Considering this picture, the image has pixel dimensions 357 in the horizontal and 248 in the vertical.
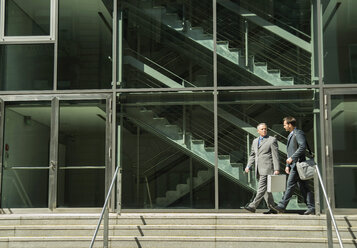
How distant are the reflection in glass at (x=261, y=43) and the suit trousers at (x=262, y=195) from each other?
214 cm

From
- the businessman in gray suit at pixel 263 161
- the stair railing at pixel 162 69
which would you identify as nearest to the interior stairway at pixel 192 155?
the businessman in gray suit at pixel 263 161

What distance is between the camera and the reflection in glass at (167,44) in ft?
41.5

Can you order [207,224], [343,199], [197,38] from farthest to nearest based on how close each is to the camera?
[197,38], [343,199], [207,224]

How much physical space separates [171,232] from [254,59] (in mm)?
4128

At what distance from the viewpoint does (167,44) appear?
12789 millimetres

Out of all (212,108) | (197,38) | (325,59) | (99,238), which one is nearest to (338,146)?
(325,59)

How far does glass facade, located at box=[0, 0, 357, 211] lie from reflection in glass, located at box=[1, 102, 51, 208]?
0.02 metres

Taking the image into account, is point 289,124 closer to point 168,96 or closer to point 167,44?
point 168,96

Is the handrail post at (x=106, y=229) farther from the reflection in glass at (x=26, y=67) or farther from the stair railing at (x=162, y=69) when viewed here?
the reflection in glass at (x=26, y=67)

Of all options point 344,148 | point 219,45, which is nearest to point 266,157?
point 344,148

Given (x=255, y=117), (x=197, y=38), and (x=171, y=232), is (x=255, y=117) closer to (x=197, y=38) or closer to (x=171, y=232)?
(x=197, y=38)

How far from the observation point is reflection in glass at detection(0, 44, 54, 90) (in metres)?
12.9

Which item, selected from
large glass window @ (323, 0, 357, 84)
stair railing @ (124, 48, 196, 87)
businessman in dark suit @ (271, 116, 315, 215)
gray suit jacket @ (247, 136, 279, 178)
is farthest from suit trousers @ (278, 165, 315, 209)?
stair railing @ (124, 48, 196, 87)

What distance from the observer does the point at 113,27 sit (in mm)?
12883
